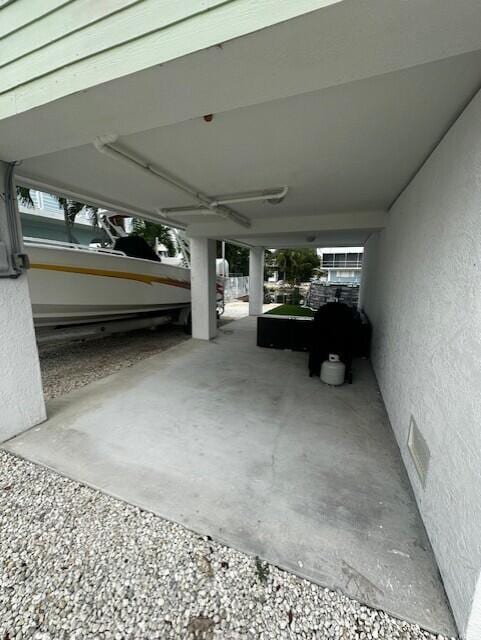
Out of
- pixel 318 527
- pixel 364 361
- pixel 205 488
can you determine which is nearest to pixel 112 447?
pixel 205 488

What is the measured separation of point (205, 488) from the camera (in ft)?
6.55

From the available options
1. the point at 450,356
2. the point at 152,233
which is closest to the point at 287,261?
the point at 152,233

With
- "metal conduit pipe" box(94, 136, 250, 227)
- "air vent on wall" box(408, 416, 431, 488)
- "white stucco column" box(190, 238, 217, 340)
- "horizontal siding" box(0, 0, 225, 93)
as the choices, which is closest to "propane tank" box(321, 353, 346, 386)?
"air vent on wall" box(408, 416, 431, 488)

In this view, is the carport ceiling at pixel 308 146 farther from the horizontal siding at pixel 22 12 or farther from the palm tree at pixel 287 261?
the palm tree at pixel 287 261

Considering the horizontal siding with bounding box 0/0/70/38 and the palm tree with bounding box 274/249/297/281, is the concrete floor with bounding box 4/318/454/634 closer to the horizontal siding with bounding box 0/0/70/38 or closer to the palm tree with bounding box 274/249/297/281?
the horizontal siding with bounding box 0/0/70/38

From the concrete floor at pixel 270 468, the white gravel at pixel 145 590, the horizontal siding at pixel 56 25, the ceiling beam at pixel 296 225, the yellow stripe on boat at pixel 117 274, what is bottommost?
the concrete floor at pixel 270 468

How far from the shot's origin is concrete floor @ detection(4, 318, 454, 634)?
4.87 feet

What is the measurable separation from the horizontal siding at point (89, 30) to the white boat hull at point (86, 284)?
2829 mm

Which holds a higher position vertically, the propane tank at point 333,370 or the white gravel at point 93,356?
the propane tank at point 333,370

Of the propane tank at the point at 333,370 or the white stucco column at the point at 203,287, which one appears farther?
the white stucco column at the point at 203,287

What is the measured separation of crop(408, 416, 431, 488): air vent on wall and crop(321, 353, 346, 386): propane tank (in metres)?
1.66

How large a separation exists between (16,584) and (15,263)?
2.33 meters

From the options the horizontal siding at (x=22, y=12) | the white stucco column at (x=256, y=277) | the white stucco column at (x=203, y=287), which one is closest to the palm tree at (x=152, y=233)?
the white stucco column at (x=256, y=277)

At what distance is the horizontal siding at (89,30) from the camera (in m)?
1.11
